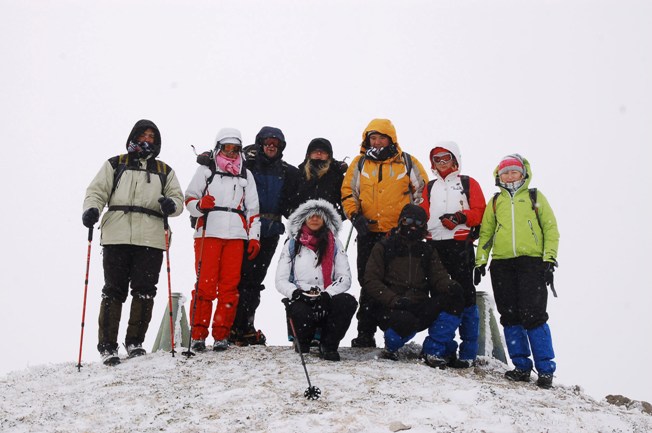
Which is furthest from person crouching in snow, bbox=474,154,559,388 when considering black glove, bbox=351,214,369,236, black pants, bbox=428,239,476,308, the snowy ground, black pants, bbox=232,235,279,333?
black pants, bbox=232,235,279,333

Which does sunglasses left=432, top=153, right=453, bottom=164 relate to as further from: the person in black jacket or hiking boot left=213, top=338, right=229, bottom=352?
hiking boot left=213, top=338, right=229, bottom=352

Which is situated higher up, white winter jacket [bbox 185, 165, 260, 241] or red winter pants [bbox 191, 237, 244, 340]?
white winter jacket [bbox 185, 165, 260, 241]

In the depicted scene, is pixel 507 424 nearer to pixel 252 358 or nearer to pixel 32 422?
pixel 252 358

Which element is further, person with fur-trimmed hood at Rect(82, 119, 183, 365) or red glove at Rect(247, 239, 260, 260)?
red glove at Rect(247, 239, 260, 260)

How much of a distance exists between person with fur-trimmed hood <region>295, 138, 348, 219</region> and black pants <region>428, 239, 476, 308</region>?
1671 mm

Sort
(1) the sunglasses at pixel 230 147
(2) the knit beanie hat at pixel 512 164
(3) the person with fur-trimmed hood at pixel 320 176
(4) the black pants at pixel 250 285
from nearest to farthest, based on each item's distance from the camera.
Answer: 1. (2) the knit beanie hat at pixel 512 164
2. (1) the sunglasses at pixel 230 147
3. (4) the black pants at pixel 250 285
4. (3) the person with fur-trimmed hood at pixel 320 176

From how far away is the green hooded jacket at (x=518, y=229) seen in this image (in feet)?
21.6

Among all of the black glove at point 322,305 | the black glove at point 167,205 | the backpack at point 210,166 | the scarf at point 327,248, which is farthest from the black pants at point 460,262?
the black glove at point 167,205

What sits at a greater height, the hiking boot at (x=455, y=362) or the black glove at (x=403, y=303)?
the black glove at (x=403, y=303)

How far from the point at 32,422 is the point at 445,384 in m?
3.57

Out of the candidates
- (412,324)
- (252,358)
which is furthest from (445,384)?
(252,358)

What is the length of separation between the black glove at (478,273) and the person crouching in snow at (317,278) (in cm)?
148

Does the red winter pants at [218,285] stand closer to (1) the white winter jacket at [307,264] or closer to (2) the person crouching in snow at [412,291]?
(1) the white winter jacket at [307,264]

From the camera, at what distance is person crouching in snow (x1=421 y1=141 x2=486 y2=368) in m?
7.01
